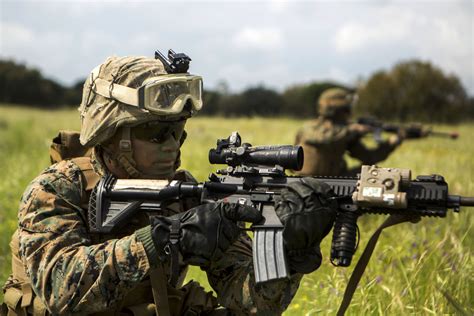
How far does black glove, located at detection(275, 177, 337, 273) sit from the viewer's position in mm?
2729

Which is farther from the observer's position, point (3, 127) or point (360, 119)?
point (3, 127)

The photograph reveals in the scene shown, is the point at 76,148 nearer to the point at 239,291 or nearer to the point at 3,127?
the point at 239,291

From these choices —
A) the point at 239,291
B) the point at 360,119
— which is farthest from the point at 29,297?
the point at 360,119

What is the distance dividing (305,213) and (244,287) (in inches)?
26.5

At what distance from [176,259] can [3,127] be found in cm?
1439

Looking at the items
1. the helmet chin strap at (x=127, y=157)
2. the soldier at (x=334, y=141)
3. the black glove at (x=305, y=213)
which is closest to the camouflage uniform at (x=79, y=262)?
the helmet chin strap at (x=127, y=157)

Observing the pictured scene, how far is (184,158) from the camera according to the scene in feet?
33.8

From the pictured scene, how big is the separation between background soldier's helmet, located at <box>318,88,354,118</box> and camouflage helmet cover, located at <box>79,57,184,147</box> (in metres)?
7.10

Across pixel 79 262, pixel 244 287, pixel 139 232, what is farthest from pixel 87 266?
pixel 244 287

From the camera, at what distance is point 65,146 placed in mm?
3480

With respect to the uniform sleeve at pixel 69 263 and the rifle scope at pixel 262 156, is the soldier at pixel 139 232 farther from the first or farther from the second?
the rifle scope at pixel 262 156

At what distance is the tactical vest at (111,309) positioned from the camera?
3143mm

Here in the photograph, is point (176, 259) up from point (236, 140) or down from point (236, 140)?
down

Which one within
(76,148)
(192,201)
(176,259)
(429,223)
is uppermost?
(76,148)
